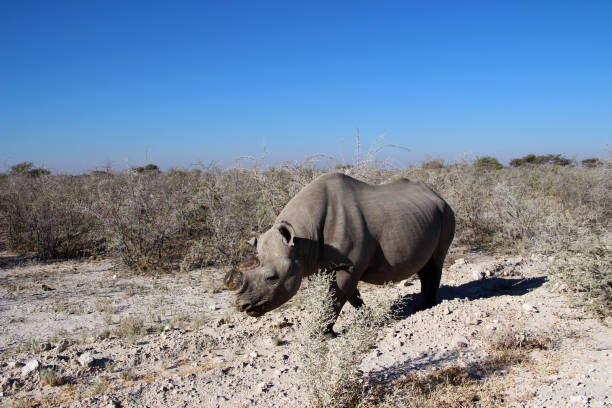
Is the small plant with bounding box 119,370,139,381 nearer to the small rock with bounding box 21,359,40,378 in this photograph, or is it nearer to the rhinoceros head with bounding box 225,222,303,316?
the small rock with bounding box 21,359,40,378

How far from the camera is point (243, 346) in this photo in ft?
18.0

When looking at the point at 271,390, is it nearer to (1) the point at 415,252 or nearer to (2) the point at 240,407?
(2) the point at 240,407

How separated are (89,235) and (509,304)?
10.1 m

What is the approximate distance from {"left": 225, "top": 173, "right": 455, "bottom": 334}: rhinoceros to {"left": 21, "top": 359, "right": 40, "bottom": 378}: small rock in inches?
91.7

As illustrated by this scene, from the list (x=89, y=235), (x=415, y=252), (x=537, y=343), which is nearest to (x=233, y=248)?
(x=89, y=235)

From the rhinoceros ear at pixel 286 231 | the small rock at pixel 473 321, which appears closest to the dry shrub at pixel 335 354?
the rhinoceros ear at pixel 286 231

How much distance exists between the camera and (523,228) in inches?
413

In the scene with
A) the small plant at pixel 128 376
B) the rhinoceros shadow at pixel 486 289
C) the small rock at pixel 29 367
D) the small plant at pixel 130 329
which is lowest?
the rhinoceros shadow at pixel 486 289

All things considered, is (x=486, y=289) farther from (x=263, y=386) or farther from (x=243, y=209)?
(x=243, y=209)

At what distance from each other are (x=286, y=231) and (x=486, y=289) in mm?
4690

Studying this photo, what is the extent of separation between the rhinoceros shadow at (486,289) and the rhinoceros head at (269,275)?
301 cm

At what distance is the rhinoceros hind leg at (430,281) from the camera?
21.9 ft

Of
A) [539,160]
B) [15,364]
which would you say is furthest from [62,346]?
[539,160]

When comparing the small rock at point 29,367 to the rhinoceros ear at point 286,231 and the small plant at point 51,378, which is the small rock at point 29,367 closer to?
the small plant at point 51,378
